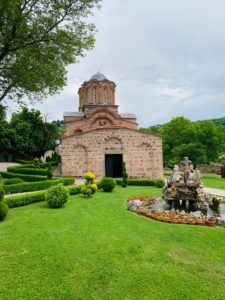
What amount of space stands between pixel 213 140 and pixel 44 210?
25063 millimetres

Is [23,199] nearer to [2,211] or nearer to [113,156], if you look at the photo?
[2,211]

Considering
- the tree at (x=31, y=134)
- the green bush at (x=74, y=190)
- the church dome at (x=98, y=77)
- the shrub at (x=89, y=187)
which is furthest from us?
the tree at (x=31, y=134)

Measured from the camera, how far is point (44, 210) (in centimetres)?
1015

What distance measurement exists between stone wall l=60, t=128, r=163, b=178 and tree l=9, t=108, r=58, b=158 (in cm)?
1583

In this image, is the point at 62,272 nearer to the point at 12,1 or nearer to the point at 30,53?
the point at 12,1

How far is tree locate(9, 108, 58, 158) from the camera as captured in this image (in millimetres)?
35438

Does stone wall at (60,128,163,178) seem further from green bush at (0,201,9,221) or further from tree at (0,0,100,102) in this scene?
green bush at (0,201,9,221)

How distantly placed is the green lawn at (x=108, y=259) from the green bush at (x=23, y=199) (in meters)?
1.91

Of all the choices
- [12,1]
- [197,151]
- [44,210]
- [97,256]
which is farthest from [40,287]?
[197,151]

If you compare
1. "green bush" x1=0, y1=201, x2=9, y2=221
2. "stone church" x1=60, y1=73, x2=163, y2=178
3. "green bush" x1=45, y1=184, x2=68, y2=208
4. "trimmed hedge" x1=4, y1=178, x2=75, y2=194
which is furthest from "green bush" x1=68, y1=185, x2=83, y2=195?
"stone church" x1=60, y1=73, x2=163, y2=178

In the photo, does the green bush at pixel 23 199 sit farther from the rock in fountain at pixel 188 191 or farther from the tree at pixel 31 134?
the tree at pixel 31 134

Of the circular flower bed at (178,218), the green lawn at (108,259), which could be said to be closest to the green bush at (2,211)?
the green lawn at (108,259)

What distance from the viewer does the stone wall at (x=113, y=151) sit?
22188 millimetres

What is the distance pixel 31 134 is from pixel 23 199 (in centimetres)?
2690
